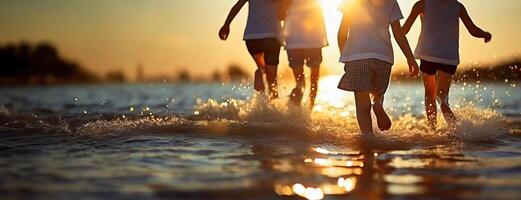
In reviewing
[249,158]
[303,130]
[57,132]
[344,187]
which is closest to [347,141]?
[303,130]

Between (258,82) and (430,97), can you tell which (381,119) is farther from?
(258,82)

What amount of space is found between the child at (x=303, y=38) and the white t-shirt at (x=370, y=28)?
8.71ft

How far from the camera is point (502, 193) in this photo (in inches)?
142

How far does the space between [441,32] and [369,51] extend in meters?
1.51

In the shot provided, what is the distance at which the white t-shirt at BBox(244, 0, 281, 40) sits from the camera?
8.78m

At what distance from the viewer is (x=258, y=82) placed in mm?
9117

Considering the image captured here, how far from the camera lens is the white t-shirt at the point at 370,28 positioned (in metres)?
6.07

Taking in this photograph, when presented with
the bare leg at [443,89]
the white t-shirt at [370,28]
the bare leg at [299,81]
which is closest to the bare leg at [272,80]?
the bare leg at [299,81]

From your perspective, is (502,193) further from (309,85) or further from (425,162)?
(309,85)

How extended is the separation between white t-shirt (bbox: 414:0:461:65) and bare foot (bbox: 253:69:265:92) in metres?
2.57

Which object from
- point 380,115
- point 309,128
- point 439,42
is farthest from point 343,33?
point 439,42

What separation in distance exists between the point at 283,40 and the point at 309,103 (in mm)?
950

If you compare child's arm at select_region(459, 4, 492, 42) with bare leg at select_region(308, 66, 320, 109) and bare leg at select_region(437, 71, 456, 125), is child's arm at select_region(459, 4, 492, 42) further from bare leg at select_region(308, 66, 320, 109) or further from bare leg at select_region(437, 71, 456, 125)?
bare leg at select_region(308, 66, 320, 109)

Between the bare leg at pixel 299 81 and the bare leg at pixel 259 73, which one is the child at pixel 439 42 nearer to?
the bare leg at pixel 299 81
